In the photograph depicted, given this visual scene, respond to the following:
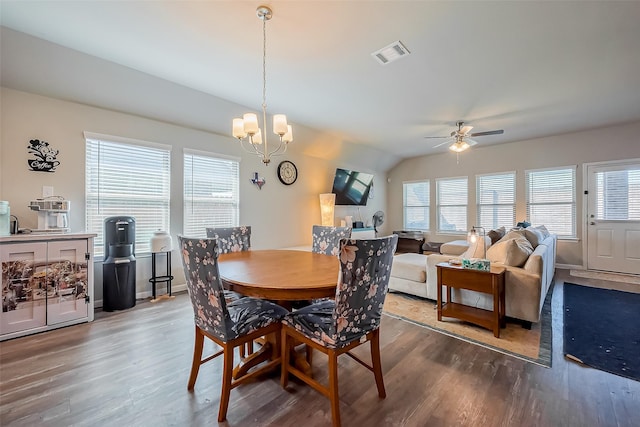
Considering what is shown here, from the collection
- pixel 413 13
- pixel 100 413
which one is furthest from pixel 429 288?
pixel 100 413

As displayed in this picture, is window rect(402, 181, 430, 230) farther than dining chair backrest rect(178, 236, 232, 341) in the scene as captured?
Yes

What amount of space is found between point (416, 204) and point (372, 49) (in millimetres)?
5427

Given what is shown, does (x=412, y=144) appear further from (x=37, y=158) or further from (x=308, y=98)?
(x=37, y=158)

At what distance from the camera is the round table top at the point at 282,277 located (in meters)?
1.45

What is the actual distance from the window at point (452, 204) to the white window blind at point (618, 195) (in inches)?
89.3

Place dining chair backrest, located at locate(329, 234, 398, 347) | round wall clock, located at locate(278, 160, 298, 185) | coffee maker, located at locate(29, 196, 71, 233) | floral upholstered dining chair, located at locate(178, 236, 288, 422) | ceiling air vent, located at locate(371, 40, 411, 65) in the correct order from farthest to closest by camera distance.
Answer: round wall clock, located at locate(278, 160, 298, 185)
coffee maker, located at locate(29, 196, 71, 233)
ceiling air vent, located at locate(371, 40, 411, 65)
floral upholstered dining chair, located at locate(178, 236, 288, 422)
dining chair backrest, located at locate(329, 234, 398, 347)

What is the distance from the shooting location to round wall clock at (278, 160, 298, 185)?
4980 mm

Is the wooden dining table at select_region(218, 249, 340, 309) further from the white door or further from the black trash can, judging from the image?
the white door

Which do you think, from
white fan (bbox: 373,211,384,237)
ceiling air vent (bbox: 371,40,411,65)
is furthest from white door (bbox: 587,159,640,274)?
ceiling air vent (bbox: 371,40,411,65)

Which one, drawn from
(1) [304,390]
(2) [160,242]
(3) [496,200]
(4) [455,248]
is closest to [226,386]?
(1) [304,390]

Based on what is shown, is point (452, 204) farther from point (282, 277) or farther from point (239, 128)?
point (282, 277)

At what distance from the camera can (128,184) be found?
11.1 ft

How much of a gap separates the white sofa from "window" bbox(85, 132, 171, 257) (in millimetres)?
3395

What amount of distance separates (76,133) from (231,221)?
2.16m
